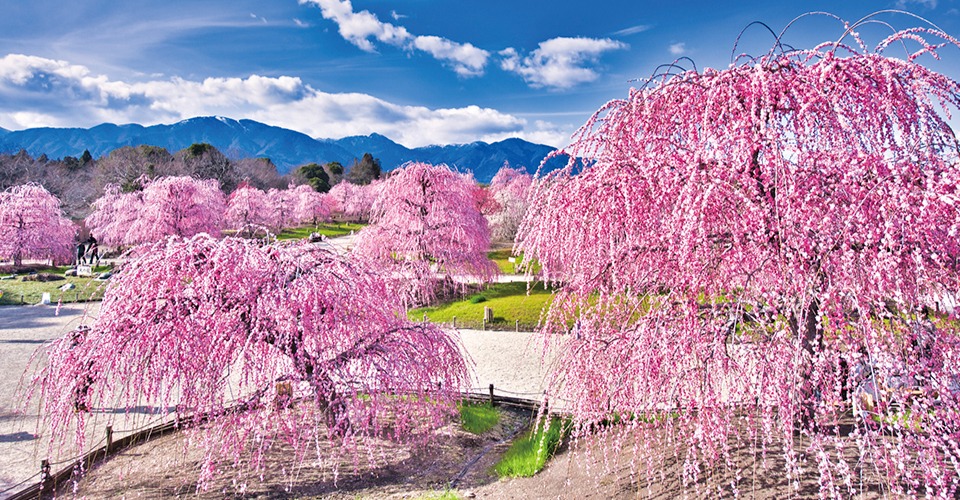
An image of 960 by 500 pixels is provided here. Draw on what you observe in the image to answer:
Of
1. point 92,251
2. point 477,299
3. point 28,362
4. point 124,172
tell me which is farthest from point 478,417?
point 124,172

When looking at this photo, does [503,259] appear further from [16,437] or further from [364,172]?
[364,172]

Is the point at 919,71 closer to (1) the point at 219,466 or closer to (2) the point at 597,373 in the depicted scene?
(2) the point at 597,373

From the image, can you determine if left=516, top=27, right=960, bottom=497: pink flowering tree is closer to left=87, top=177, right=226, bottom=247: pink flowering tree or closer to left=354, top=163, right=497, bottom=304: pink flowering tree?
left=354, top=163, right=497, bottom=304: pink flowering tree

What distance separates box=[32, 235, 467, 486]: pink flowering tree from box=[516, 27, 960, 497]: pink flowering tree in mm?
2483

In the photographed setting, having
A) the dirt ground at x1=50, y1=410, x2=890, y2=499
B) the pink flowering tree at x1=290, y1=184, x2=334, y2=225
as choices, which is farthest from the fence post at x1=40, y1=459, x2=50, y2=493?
the pink flowering tree at x1=290, y1=184, x2=334, y2=225

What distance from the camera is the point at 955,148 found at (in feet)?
12.0

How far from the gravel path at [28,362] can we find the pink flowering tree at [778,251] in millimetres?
1613

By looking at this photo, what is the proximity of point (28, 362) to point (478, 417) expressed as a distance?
27.3ft

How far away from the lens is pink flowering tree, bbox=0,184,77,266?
27.8 metres

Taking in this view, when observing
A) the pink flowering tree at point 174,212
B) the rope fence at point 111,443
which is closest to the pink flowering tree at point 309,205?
the pink flowering tree at point 174,212

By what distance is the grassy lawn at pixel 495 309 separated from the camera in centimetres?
1733

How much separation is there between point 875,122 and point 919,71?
1.59 ft

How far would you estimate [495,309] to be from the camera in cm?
1830

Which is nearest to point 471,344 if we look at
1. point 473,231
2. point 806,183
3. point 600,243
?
point 473,231
